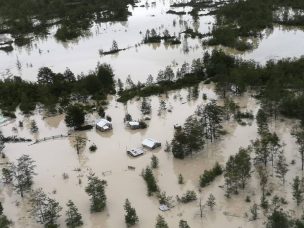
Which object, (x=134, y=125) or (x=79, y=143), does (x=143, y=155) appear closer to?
(x=134, y=125)

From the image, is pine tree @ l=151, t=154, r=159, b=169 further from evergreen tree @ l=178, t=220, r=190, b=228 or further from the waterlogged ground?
evergreen tree @ l=178, t=220, r=190, b=228

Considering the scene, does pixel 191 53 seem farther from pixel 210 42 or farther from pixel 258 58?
pixel 258 58

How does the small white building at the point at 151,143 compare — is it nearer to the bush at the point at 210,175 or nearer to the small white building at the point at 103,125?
the small white building at the point at 103,125

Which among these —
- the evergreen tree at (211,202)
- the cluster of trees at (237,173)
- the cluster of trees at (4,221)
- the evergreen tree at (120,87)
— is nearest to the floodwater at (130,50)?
the evergreen tree at (120,87)

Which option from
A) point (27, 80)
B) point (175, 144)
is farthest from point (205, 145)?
point (27, 80)

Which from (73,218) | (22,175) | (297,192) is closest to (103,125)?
(22,175)

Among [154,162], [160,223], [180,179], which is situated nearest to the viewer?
[160,223]
